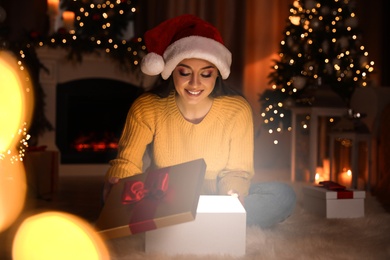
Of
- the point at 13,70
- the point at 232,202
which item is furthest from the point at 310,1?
the point at 232,202

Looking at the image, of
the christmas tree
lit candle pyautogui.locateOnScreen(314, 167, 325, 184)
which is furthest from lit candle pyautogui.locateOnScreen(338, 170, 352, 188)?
the christmas tree

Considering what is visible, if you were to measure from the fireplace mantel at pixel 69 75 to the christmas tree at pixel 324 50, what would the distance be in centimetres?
120

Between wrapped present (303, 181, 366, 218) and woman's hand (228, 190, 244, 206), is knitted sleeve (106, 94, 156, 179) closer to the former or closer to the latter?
woman's hand (228, 190, 244, 206)

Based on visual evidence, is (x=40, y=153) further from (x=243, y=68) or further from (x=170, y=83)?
(x=243, y=68)

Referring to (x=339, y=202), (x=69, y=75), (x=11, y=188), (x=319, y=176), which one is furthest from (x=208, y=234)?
(x=69, y=75)

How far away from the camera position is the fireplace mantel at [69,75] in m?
4.57

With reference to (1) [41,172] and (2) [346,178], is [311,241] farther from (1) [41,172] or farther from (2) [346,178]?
(1) [41,172]

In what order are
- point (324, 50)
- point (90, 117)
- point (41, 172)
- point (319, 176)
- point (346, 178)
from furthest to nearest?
point (90, 117) → point (324, 50) → point (319, 176) → point (346, 178) → point (41, 172)

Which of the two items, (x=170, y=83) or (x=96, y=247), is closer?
(x=96, y=247)

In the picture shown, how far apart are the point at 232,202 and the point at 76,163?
129 inches

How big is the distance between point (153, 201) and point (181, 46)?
552 millimetres

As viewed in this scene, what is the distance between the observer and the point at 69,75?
4703 mm

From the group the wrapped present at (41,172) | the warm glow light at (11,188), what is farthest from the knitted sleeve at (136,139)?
the wrapped present at (41,172)

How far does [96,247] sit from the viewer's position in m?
1.70
